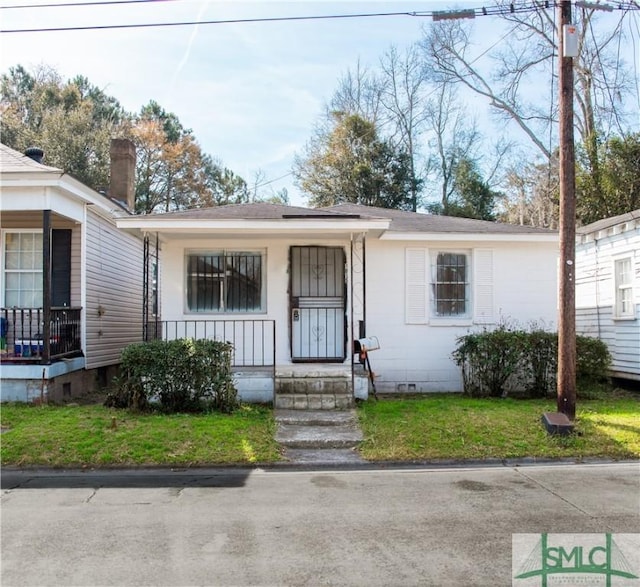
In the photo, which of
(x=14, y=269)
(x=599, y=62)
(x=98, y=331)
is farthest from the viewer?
(x=599, y=62)

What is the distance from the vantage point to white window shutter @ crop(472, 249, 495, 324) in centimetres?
1163

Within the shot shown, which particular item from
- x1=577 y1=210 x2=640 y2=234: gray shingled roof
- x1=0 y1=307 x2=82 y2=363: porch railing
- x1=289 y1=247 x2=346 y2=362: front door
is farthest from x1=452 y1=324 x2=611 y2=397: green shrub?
x1=0 y1=307 x2=82 y2=363: porch railing

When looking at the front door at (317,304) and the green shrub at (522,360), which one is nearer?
the green shrub at (522,360)

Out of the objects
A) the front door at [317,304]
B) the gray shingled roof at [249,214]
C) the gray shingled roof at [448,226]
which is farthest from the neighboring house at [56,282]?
the gray shingled roof at [448,226]

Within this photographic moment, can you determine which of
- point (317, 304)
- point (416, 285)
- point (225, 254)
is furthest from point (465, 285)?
point (225, 254)

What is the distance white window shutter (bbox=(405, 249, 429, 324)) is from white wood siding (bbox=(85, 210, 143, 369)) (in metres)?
6.48

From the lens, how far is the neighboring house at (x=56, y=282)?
32.2 feet

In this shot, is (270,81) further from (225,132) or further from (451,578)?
(451,578)

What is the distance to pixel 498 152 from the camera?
32.8m

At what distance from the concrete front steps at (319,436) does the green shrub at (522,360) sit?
287 cm

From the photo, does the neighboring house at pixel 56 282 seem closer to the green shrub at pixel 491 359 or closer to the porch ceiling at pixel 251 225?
the porch ceiling at pixel 251 225

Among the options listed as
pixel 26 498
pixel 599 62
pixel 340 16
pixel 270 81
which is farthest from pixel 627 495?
pixel 599 62

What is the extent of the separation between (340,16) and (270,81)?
435 inches

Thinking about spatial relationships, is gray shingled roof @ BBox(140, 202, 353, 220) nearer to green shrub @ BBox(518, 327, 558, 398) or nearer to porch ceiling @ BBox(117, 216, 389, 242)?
porch ceiling @ BBox(117, 216, 389, 242)
